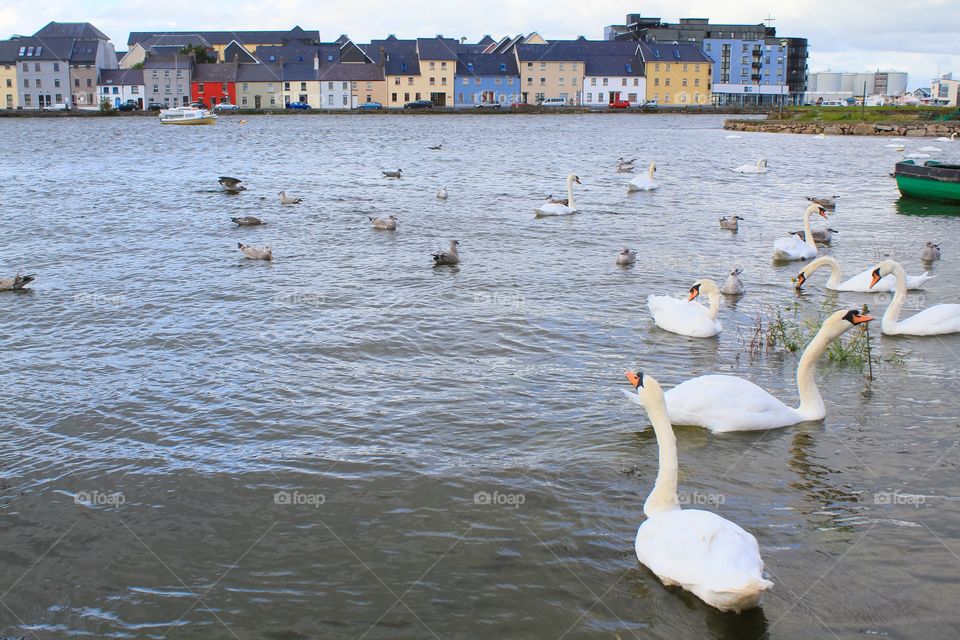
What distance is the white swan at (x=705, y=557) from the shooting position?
5449mm

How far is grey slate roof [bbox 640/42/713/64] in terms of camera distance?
13675 centimetres

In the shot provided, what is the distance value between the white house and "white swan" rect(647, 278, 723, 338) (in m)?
129

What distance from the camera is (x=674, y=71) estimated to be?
138 m

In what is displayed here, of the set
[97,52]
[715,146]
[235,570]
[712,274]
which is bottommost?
[235,570]

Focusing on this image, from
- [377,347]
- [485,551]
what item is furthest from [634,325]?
[485,551]

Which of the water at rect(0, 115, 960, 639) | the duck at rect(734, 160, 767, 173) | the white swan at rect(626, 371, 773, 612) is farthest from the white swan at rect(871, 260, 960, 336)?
the duck at rect(734, 160, 767, 173)

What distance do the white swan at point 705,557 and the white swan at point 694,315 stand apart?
5.60 m

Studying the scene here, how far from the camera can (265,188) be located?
107 ft

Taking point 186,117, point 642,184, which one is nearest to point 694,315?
point 642,184

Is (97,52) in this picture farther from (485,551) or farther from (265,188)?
(485,551)

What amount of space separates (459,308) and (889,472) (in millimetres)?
7357

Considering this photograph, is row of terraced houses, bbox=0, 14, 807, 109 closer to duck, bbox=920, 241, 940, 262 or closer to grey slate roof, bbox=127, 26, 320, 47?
grey slate roof, bbox=127, 26, 320, 47

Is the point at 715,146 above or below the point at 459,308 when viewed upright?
above

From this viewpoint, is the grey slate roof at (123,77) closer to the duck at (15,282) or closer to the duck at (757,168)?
the duck at (757,168)
